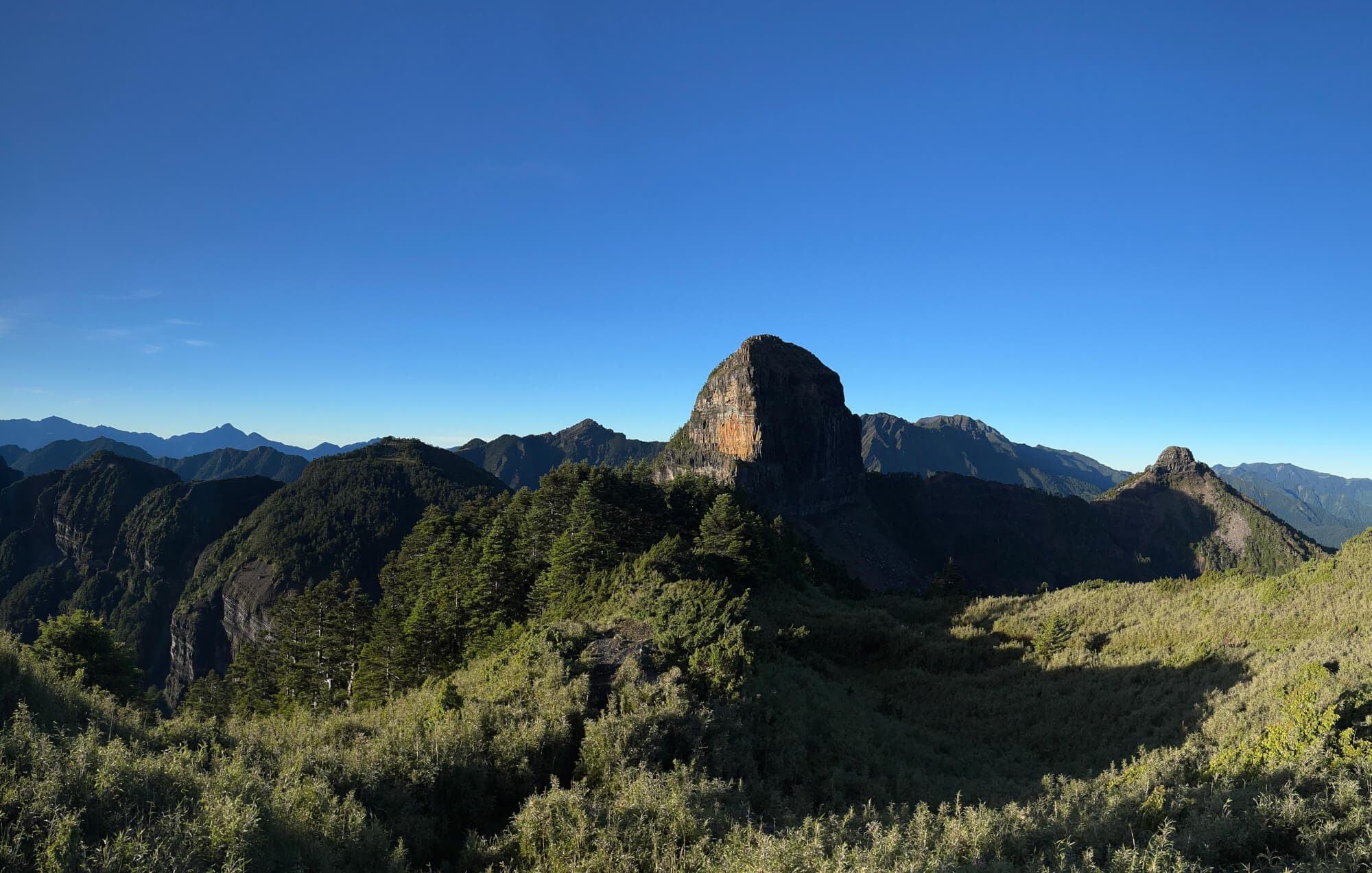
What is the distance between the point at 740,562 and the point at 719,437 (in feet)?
345

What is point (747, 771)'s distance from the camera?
517 inches

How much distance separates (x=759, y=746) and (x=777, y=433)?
391ft

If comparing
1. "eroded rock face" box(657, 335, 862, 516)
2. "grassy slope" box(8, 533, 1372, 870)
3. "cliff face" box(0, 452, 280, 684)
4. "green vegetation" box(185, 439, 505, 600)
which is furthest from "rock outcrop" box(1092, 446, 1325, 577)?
"cliff face" box(0, 452, 280, 684)

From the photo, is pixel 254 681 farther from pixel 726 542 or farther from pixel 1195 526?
Answer: pixel 1195 526

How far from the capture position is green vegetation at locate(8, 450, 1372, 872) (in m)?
7.57

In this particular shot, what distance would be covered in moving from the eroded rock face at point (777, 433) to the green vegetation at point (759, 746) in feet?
321

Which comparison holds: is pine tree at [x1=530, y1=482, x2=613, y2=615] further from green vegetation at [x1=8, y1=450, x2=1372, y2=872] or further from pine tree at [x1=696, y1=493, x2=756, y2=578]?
pine tree at [x1=696, y1=493, x2=756, y2=578]

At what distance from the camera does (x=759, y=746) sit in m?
14.2

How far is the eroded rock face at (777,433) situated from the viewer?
129 m

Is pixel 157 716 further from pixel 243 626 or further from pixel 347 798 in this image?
pixel 243 626

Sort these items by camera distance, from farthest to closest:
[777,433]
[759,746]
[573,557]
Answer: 1. [777,433]
2. [573,557]
3. [759,746]

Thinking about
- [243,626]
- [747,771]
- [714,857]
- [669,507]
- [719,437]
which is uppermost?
[719,437]

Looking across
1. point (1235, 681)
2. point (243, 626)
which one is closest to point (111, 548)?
point (243, 626)

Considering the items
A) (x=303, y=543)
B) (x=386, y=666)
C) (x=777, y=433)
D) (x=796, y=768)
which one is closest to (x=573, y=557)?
(x=386, y=666)
